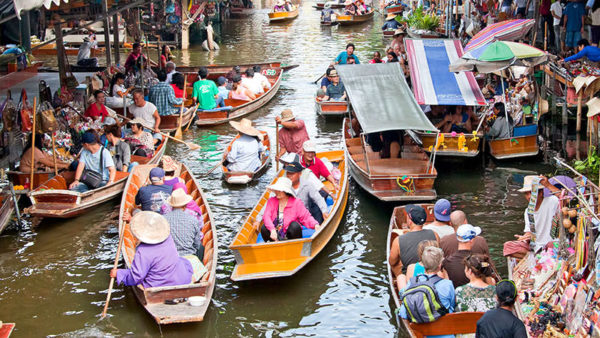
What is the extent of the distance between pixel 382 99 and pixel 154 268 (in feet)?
20.8

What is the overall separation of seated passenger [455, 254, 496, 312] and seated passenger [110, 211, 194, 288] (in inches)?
118

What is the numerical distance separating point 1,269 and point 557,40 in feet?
42.8

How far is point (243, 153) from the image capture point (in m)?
12.4

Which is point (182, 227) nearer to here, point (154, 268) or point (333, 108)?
point (154, 268)

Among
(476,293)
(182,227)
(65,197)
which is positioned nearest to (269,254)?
(182,227)

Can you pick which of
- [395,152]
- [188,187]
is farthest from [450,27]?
[188,187]

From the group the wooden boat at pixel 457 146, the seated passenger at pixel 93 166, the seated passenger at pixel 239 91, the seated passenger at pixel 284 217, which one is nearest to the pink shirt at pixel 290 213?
the seated passenger at pixel 284 217

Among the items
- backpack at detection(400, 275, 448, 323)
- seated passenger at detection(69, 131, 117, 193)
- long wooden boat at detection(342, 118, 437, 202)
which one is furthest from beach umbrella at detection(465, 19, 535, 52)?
backpack at detection(400, 275, 448, 323)

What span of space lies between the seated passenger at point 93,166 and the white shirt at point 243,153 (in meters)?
2.29

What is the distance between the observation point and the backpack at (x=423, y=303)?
6.34m

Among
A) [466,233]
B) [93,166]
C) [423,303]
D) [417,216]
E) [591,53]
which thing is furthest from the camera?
[591,53]

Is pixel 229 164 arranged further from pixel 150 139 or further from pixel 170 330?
pixel 170 330

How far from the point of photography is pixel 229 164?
41.3 feet

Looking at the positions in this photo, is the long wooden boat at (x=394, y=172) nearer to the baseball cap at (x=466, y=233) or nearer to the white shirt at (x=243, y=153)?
the white shirt at (x=243, y=153)
